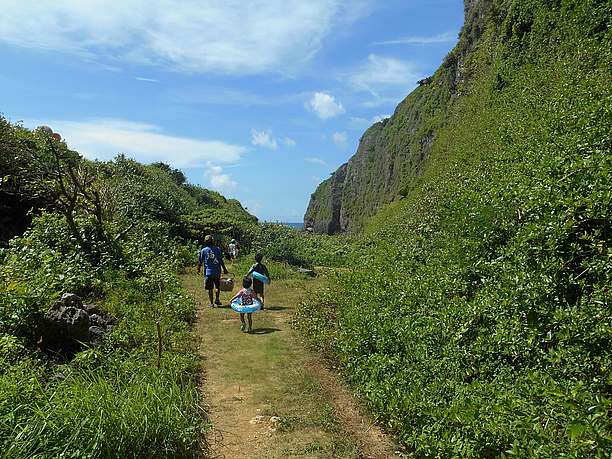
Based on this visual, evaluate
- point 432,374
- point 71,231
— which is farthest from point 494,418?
point 71,231

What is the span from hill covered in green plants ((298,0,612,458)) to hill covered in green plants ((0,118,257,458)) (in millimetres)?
2612

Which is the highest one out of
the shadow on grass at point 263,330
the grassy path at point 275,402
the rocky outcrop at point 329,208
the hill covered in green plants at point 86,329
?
the rocky outcrop at point 329,208

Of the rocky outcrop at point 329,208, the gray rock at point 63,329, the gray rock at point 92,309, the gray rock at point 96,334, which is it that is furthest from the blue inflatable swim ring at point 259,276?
the rocky outcrop at point 329,208

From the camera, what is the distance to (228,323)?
10.6 meters

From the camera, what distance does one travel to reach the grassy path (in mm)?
5430

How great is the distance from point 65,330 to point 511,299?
6282 millimetres

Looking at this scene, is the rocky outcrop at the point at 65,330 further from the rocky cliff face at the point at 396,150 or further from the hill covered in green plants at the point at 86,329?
the rocky cliff face at the point at 396,150

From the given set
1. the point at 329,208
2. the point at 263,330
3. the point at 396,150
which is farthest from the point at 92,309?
the point at 329,208

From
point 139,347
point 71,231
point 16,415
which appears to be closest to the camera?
point 16,415

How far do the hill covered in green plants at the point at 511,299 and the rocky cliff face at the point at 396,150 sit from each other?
48.4 feet

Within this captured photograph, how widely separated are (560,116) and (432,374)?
765cm

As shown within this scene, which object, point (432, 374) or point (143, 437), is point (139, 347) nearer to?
point (143, 437)

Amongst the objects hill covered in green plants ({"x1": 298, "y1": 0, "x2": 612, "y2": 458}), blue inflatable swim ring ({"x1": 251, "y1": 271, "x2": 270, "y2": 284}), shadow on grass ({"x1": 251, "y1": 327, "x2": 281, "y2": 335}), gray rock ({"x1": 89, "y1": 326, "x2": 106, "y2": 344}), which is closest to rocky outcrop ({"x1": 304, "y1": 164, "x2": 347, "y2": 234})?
hill covered in green plants ({"x1": 298, "y1": 0, "x2": 612, "y2": 458})

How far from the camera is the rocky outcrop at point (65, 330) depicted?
691cm
